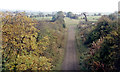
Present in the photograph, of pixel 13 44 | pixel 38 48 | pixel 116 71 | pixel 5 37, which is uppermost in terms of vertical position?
pixel 5 37

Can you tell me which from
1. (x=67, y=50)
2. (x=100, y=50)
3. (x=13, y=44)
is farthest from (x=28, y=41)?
(x=67, y=50)

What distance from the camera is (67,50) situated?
17.4 metres

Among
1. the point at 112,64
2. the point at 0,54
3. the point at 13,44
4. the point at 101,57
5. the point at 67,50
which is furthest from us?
the point at 67,50

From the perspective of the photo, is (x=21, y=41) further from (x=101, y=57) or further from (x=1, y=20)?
(x=101, y=57)

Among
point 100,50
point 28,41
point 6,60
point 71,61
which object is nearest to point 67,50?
point 71,61

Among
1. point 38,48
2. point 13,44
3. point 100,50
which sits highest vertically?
point 13,44

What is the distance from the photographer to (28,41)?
7.48m

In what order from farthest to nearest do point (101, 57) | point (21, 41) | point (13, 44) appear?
point (101, 57), point (21, 41), point (13, 44)

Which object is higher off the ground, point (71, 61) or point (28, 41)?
point (28, 41)

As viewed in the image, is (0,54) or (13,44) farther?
(13,44)

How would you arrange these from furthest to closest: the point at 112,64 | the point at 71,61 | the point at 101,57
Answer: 1. the point at 71,61
2. the point at 101,57
3. the point at 112,64

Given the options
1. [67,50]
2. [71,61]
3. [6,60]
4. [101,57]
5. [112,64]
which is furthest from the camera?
[67,50]

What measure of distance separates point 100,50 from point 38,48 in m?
5.97

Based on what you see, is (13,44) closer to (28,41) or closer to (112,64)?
(28,41)
